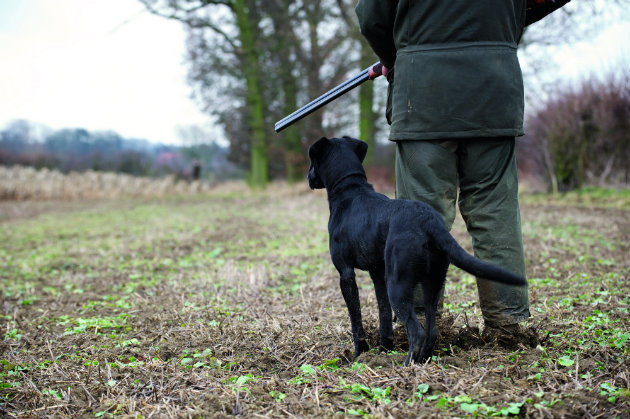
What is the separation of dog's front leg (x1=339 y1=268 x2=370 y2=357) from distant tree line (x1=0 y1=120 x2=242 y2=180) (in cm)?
2658

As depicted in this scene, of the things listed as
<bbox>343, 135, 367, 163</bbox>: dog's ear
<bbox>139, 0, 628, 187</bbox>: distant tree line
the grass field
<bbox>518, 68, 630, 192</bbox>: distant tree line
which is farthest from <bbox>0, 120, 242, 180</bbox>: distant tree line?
<bbox>343, 135, 367, 163</bbox>: dog's ear

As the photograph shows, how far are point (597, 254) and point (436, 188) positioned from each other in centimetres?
401

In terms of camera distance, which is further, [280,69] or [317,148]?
[280,69]

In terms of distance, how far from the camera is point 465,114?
289 centimetres

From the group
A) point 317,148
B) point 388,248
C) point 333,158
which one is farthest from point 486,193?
point 317,148

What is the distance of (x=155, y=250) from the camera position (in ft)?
25.5

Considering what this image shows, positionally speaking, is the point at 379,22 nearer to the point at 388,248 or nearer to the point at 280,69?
the point at 388,248

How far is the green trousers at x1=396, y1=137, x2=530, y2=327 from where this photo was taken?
9.86 ft

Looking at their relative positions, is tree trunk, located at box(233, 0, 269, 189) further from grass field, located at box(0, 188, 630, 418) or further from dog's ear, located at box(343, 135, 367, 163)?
dog's ear, located at box(343, 135, 367, 163)

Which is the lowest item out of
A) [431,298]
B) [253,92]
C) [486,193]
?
[431,298]

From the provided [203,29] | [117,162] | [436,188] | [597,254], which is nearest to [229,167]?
[117,162]

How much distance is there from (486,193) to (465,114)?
51cm

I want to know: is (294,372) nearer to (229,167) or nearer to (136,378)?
(136,378)

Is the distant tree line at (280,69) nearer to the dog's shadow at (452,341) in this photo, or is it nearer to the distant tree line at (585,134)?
the distant tree line at (585,134)
